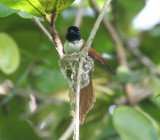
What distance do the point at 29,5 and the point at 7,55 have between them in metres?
0.68

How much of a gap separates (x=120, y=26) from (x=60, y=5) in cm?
248

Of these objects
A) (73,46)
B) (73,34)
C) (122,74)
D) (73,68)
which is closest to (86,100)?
(73,68)

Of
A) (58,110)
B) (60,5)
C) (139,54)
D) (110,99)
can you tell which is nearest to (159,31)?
(139,54)

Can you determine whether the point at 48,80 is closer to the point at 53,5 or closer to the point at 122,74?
the point at 122,74

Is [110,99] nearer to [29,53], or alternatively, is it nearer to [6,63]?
[29,53]

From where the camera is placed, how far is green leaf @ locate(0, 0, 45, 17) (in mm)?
1447

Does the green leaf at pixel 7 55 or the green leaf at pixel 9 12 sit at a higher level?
the green leaf at pixel 9 12

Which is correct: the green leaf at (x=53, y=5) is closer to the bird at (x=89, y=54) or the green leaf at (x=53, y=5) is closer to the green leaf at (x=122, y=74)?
the bird at (x=89, y=54)

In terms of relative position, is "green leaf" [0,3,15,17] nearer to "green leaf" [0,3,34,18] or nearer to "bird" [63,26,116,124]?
"green leaf" [0,3,34,18]

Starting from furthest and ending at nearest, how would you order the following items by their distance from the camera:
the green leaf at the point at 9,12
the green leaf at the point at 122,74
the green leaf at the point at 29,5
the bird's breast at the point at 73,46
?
the green leaf at the point at 122,74 → the bird's breast at the point at 73,46 → the green leaf at the point at 9,12 → the green leaf at the point at 29,5

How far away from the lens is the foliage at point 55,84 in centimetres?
169

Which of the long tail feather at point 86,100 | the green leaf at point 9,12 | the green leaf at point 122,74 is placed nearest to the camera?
the green leaf at point 9,12

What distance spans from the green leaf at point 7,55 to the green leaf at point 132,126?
2.34 feet

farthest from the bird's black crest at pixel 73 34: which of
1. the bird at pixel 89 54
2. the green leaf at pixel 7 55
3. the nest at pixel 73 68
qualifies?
the green leaf at pixel 7 55
